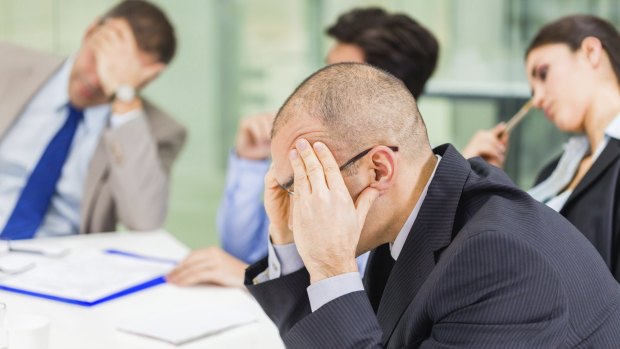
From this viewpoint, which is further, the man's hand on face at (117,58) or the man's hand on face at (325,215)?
the man's hand on face at (117,58)

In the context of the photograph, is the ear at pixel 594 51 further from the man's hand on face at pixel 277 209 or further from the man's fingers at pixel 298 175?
the man's fingers at pixel 298 175

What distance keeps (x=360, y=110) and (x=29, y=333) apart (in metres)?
0.70

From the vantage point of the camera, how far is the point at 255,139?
8.20 ft

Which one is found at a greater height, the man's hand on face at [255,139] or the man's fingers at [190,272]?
the man's hand on face at [255,139]

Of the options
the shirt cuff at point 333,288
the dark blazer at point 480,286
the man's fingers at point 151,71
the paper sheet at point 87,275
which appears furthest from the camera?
the man's fingers at point 151,71

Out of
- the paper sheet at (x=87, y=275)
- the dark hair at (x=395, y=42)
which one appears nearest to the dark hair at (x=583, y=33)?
the dark hair at (x=395, y=42)

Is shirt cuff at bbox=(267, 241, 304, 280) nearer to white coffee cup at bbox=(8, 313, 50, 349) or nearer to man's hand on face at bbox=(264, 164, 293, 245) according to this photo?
man's hand on face at bbox=(264, 164, 293, 245)

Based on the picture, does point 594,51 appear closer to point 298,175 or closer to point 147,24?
point 298,175

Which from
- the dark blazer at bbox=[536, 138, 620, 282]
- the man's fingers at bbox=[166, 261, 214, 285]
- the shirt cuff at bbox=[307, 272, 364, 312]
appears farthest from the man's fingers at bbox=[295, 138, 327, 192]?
the dark blazer at bbox=[536, 138, 620, 282]

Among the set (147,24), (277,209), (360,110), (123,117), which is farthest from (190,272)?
(147,24)

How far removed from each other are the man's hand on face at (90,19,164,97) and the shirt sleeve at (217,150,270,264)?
27.4 inches

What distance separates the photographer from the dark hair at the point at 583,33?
2152 millimetres

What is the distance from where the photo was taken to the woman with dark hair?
77.2 inches

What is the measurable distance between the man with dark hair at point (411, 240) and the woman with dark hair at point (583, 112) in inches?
28.2
